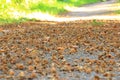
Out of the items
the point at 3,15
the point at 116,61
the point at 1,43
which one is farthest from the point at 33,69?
the point at 3,15

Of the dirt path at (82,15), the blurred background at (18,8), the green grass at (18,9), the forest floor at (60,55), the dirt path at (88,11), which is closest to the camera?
the forest floor at (60,55)

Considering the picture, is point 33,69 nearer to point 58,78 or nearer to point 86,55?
point 58,78

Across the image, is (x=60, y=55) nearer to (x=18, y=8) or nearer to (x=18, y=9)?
(x=18, y=9)

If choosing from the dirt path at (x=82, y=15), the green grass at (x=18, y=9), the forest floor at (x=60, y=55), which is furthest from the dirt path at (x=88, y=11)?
the forest floor at (x=60, y=55)

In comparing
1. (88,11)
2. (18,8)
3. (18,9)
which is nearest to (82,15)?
(88,11)

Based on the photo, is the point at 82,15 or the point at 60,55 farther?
the point at 82,15

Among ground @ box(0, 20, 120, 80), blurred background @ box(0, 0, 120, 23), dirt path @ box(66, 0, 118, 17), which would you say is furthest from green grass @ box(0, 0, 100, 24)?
ground @ box(0, 20, 120, 80)

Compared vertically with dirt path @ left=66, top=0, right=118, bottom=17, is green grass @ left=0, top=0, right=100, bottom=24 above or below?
above

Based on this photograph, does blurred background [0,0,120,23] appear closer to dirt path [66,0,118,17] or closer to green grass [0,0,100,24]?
green grass [0,0,100,24]

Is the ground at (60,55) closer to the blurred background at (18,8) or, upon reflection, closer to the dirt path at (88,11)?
the blurred background at (18,8)
